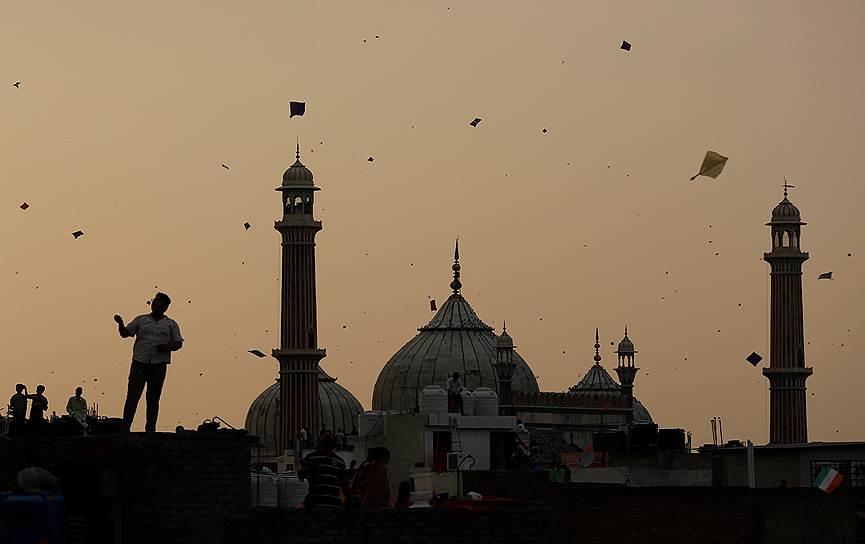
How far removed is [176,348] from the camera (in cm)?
1991

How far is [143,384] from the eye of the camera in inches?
791

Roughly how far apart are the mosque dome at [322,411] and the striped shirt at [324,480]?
62.0 meters

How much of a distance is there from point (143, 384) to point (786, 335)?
64.9 m

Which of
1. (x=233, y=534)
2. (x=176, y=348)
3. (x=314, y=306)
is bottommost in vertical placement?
(x=233, y=534)

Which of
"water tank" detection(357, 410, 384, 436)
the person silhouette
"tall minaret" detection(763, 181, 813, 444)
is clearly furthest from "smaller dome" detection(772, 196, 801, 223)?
the person silhouette

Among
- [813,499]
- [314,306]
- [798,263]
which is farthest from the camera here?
[798,263]

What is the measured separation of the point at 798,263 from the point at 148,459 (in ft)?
220

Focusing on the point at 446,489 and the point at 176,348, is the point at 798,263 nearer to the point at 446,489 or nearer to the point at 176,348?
the point at 446,489

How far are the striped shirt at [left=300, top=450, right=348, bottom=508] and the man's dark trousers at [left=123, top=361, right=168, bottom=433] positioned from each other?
147cm

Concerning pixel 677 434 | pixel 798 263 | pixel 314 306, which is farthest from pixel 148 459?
pixel 798 263

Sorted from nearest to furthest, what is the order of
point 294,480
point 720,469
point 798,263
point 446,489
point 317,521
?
point 317,521
point 294,480
point 446,489
point 720,469
point 798,263

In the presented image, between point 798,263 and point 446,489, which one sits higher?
point 798,263

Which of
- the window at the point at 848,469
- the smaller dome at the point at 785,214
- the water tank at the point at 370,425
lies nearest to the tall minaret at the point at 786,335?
the smaller dome at the point at 785,214

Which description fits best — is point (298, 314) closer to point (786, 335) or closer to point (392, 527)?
point (786, 335)
